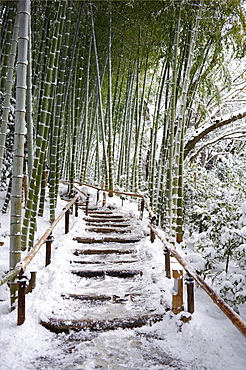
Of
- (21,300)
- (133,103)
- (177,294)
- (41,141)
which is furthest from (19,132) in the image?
(133,103)

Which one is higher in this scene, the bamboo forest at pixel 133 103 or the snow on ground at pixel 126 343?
the bamboo forest at pixel 133 103

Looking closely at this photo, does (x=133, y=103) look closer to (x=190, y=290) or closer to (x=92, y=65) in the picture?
(x=92, y=65)

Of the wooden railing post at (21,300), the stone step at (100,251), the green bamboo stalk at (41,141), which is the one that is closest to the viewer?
the wooden railing post at (21,300)

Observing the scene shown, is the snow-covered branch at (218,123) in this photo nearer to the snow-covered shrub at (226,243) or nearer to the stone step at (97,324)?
the snow-covered shrub at (226,243)

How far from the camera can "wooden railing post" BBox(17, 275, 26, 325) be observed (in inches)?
81.7

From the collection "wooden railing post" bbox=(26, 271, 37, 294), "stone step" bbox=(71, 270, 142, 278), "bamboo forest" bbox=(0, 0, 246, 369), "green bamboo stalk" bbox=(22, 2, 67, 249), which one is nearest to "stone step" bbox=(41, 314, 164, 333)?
"wooden railing post" bbox=(26, 271, 37, 294)

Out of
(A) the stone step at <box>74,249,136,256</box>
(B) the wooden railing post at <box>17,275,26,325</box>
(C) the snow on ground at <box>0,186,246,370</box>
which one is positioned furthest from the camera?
(A) the stone step at <box>74,249,136,256</box>

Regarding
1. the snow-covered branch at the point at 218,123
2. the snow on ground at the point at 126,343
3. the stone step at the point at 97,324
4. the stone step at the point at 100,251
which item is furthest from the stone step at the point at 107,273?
the snow-covered branch at the point at 218,123

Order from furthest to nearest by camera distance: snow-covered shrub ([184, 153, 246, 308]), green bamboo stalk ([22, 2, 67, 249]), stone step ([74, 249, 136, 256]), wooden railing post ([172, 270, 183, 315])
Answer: stone step ([74, 249, 136, 256]) < green bamboo stalk ([22, 2, 67, 249]) < snow-covered shrub ([184, 153, 246, 308]) < wooden railing post ([172, 270, 183, 315])

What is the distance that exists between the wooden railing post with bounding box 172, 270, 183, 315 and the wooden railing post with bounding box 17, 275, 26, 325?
107 cm

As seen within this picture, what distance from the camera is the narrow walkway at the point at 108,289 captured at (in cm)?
222

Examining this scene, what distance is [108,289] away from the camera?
2775mm

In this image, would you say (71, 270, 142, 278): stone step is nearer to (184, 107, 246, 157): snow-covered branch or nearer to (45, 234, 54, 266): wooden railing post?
(45, 234, 54, 266): wooden railing post

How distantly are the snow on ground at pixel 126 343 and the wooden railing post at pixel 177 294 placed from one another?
0.07m
